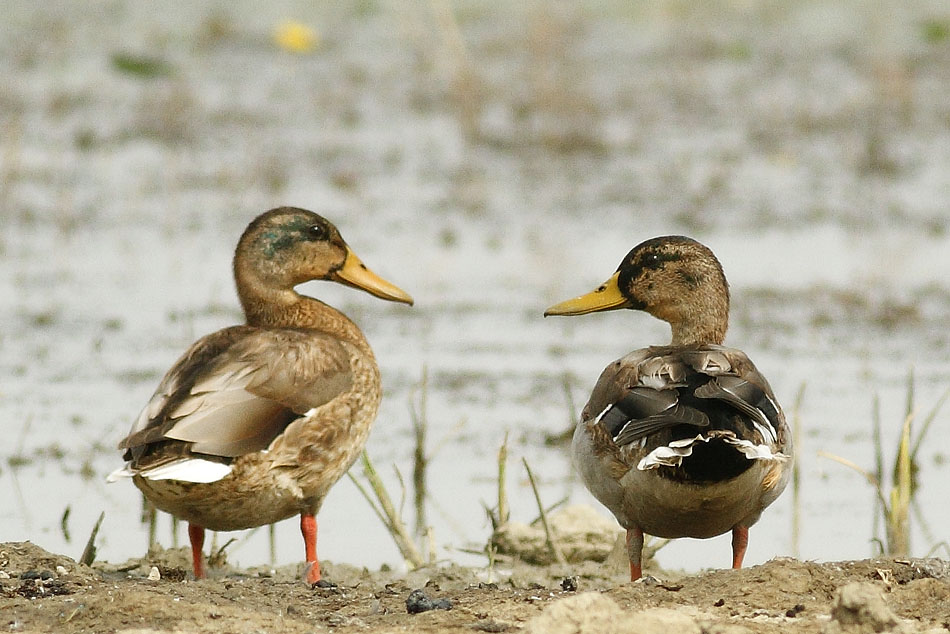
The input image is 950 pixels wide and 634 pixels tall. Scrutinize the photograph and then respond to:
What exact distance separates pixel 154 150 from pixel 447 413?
6406 millimetres

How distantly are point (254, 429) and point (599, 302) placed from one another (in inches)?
64.3

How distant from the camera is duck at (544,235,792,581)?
517 cm

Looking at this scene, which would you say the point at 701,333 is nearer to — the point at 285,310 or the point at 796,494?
the point at 796,494

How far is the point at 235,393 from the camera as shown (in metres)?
6.02

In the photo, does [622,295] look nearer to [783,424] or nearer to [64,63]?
[783,424]

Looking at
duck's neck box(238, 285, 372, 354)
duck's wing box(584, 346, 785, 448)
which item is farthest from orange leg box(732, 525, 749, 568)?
duck's neck box(238, 285, 372, 354)

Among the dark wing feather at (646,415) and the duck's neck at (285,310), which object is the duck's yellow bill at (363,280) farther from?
the dark wing feather at (646,415)

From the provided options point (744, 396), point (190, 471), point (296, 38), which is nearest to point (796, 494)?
point (744, 396)

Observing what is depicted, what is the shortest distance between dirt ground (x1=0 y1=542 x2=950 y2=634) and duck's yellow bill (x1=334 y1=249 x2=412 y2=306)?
1908mm

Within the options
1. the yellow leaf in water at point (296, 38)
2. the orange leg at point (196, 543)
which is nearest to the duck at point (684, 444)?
the orange leg at point (196, 543)

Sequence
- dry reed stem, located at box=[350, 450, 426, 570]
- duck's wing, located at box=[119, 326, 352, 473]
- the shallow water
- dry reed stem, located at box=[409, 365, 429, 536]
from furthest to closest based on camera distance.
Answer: the shallow water < dry reed stem, located at box=[409, 365, 429, 536] < dry reed stem, located at box=[350, 450, 426, 570] < duck's wing, located at box=[119, 326, 352, 473]

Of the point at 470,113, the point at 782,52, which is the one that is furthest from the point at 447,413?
the point at 782,52

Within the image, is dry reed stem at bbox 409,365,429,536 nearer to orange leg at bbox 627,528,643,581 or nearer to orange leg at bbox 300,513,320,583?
orange leg at bbox 300,513,320,583

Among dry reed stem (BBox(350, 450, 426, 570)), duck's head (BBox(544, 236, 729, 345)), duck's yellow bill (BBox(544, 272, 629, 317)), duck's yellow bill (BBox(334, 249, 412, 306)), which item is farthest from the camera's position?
duck's yellow bill (BBox(334, 249, 412, 306))
